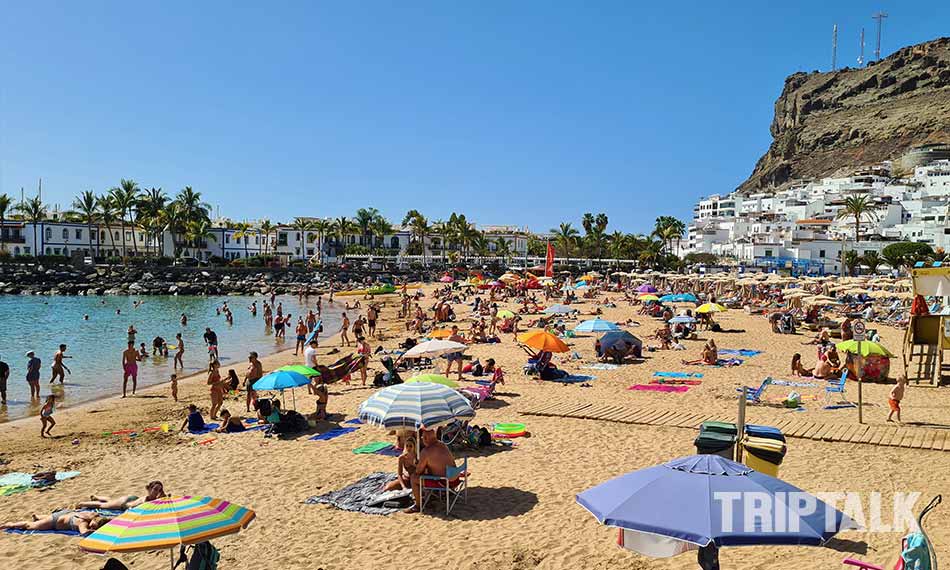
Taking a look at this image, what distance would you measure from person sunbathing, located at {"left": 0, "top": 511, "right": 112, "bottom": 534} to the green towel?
3.42 meters

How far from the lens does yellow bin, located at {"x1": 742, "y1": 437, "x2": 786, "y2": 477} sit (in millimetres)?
5902

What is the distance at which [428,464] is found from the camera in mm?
7602

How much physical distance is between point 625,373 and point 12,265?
68.9 meters

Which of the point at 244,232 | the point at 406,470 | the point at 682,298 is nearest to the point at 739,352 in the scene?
the point at 682,298

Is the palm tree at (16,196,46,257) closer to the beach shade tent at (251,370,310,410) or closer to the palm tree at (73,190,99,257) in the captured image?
the palm tree at (73,190,99,257)

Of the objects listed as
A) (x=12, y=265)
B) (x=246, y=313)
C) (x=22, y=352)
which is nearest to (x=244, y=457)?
(x=22, y=352)

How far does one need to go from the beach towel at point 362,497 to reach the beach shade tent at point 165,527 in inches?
99.5

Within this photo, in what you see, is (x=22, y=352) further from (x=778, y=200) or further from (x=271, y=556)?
(x=778, y=200)

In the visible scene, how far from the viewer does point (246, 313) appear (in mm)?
41938

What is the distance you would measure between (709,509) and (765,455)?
7.73 feet

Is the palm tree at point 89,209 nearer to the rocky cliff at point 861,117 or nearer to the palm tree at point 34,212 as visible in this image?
the palm tree at point 34,212

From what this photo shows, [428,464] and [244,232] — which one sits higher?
[244,232]
